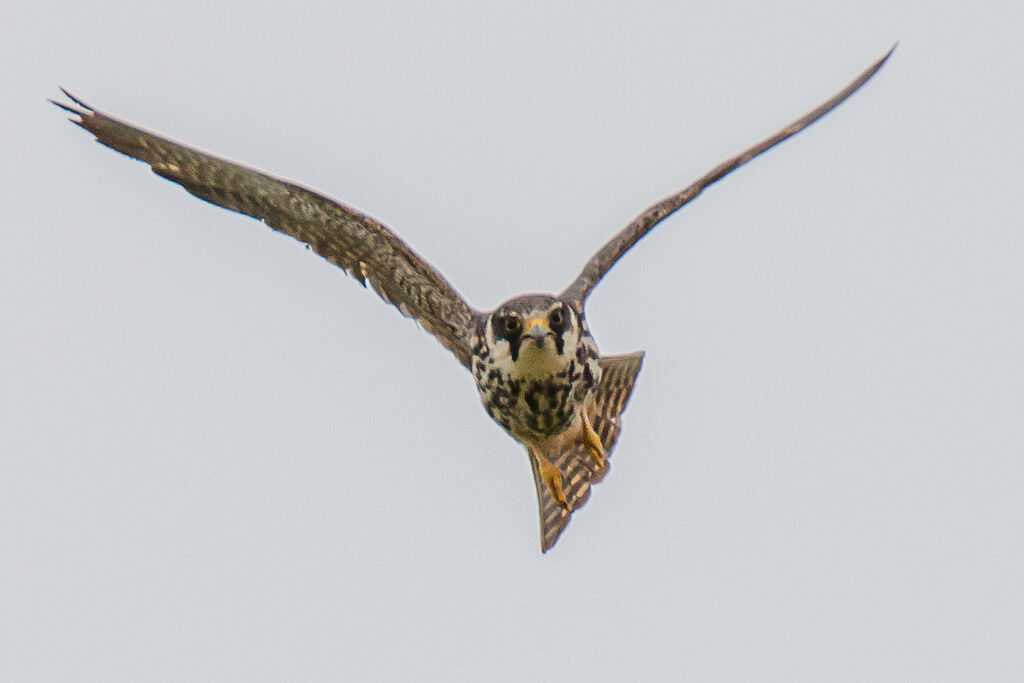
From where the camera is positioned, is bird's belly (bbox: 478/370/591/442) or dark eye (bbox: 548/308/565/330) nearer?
dark eye (bbox: 548/308/565/330)

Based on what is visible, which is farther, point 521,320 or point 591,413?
point 591,413

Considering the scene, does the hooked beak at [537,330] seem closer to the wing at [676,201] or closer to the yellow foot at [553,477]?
the wing at [676,201]

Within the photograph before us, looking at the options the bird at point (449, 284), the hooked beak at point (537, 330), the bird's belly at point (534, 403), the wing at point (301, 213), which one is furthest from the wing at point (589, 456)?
the hooked beak at point (537, 330)

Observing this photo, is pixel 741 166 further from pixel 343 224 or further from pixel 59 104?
pixel 59 104

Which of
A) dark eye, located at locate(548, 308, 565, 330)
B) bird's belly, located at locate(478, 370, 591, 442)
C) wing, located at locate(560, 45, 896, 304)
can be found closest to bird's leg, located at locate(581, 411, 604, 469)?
bird's belly, located at locate(478, 370, 591, 442)

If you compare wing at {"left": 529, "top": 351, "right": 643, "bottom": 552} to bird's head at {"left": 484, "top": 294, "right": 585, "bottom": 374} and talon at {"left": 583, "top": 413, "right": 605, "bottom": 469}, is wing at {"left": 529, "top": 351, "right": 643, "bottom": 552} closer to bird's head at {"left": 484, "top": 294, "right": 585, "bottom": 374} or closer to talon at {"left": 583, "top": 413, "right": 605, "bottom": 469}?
talon at {"left": 583, "top": 413, "right": 605, "bottom": 469}

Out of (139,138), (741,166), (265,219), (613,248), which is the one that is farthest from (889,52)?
(139,138)
